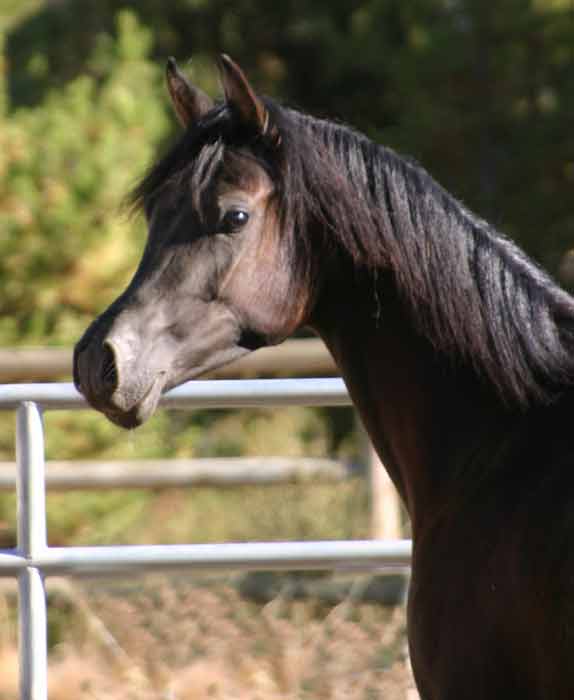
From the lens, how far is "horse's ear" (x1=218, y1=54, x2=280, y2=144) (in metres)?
2.67

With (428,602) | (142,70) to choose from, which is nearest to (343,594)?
(428,602)

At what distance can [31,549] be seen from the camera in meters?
3.79

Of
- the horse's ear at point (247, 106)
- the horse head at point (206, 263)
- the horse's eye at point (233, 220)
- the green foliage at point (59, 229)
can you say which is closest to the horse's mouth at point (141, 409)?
the horse head at point (206, 263)

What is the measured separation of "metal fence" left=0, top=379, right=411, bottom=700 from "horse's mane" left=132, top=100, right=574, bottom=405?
1056 mm

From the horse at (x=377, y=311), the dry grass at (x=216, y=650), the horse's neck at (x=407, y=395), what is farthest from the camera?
the dry grass at (x=216, y=650)

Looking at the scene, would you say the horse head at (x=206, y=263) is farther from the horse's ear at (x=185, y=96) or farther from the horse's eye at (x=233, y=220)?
the horse's ear at (x=185, y=96)

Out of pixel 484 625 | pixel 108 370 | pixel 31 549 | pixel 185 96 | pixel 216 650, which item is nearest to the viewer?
pixel 484 625

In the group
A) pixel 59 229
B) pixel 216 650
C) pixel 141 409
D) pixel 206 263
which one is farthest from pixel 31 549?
pixel 59 229

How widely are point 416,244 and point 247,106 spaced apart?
0.41 m

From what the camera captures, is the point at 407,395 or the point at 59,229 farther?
the point at 59,229

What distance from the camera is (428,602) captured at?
2.57 meters

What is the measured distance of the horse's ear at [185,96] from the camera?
286 centimetres

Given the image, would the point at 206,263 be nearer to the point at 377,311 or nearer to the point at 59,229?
the point at 377,311

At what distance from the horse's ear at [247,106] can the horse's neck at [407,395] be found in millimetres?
368
